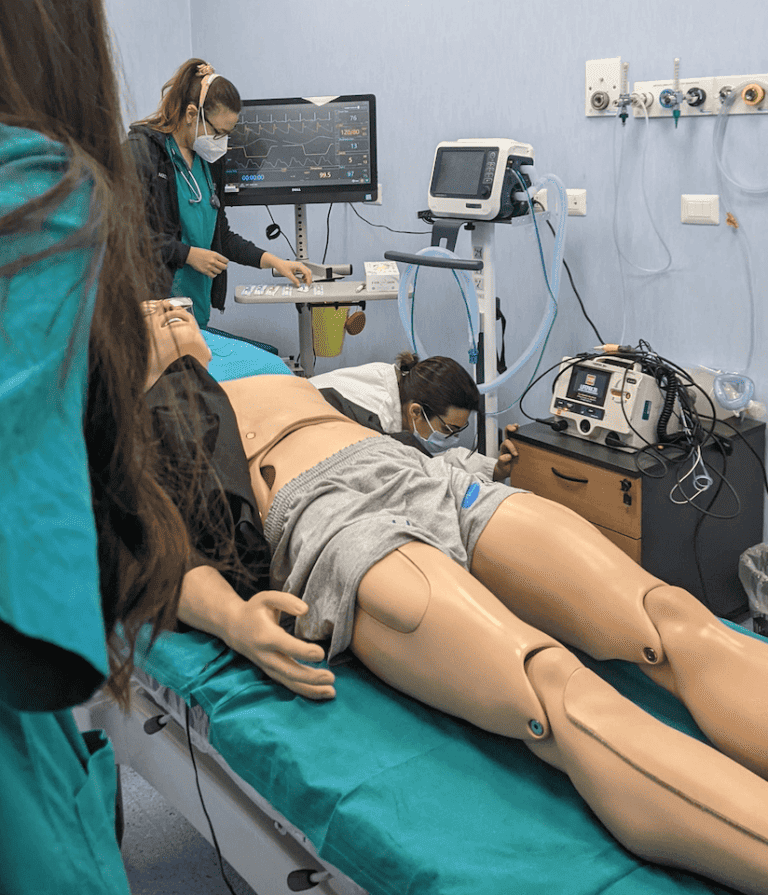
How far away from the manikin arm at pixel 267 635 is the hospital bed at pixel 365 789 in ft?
0.14

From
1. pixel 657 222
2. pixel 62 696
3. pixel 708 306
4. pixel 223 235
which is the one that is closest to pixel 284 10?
pixel 223 235

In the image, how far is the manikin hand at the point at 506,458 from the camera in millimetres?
2635

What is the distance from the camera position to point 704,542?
2.60 m

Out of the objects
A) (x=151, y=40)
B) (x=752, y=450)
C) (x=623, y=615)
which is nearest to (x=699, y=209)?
(x=752, y=450)

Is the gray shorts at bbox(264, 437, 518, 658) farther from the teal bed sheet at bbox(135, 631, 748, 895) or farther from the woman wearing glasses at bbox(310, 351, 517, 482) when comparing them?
the woman wearing glasses at bbox(310, 351, 517, 482)

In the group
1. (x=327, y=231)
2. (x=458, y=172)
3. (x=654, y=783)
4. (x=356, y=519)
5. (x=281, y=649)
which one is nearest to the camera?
(x=654, y=783)

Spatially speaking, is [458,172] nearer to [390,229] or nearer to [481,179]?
[481,179]

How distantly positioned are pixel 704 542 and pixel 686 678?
3.93 ft

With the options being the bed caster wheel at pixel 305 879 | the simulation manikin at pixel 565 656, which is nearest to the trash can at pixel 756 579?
the simulation manikin at pixel 565 656

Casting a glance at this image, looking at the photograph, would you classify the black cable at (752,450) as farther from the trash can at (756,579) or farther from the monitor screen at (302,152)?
the monitor screen at (302,152)

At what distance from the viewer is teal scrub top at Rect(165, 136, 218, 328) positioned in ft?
10.3

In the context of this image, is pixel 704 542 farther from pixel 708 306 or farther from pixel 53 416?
pixel 53 416

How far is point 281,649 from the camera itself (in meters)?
1.57

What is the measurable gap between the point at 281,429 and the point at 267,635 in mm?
571
